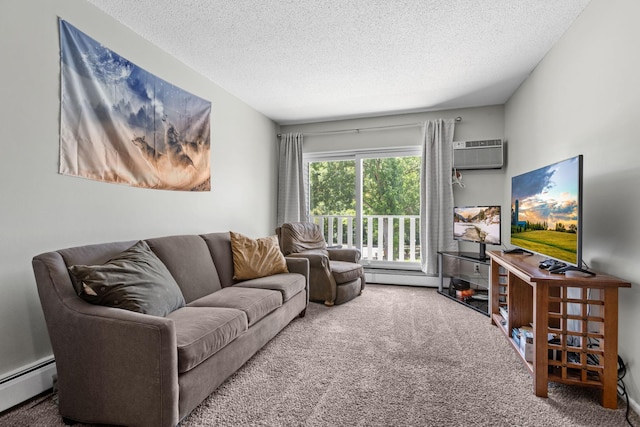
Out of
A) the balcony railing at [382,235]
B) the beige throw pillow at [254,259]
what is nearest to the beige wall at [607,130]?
the balcony railing at [382,235]

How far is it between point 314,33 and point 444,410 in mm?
2663

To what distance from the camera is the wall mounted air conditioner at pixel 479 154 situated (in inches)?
153

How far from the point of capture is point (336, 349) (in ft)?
7.52

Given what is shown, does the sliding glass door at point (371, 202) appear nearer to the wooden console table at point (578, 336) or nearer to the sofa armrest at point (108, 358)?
the wooden console table at point (578, 336)

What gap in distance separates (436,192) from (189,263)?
3246 mm

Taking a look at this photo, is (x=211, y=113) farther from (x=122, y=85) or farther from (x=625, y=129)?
(x=625, y=129)

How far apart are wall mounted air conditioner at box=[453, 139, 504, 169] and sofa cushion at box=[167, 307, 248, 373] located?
3.39m

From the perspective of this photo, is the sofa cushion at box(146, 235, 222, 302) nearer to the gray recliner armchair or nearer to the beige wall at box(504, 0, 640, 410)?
the gray recliner armchair

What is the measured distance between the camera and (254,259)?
9.41ft

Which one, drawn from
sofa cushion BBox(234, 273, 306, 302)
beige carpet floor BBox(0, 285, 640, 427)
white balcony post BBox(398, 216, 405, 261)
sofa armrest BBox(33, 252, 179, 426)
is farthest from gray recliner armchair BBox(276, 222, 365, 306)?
sofa armrest BBox(33, 252, 179, 426)

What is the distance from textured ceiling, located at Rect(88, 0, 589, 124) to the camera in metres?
2.14

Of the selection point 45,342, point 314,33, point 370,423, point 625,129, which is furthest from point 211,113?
point 625,129

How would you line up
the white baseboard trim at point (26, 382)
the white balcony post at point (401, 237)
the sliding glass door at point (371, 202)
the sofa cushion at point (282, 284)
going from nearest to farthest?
the white baseboard trim at point (26, 382)
the sofa cushion at point (282, 284)
the sliding glass door at point (371, 202)
the white balcony post at point (401, 237)

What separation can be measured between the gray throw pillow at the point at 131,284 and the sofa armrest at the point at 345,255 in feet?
7.48
